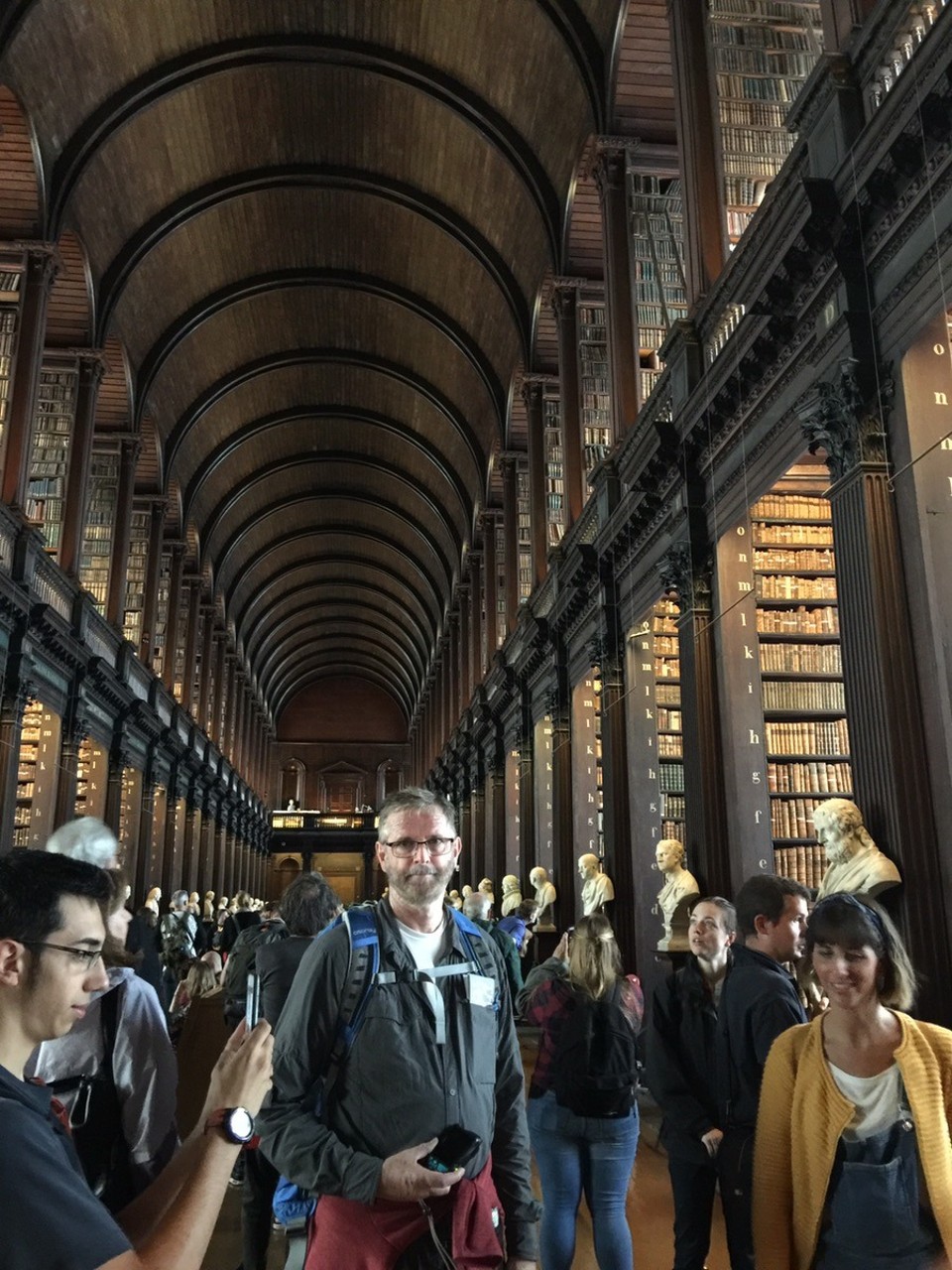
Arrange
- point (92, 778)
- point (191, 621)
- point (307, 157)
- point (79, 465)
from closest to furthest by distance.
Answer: point (79, 465)
point (307, 157)
point (92, 778)
point (191, 621)

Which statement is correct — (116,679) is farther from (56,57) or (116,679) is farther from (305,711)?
(305,711)

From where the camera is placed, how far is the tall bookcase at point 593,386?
11.9m

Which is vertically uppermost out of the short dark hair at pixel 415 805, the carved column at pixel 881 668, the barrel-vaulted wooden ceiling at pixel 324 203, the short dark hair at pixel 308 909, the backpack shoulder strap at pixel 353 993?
the barrel-vaulted wooden ceiling at pixel 324 203

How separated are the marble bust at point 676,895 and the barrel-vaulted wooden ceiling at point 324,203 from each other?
7356mm

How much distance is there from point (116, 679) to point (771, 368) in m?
11.9

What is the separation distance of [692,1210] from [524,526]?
13980 millimetres

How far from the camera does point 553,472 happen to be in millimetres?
14406

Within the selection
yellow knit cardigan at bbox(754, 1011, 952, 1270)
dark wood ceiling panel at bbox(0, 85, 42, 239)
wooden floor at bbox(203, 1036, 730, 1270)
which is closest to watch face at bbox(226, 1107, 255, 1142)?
yellow knit cardigan at bbox(754, 1011, 952, 1270)

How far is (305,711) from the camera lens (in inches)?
1732

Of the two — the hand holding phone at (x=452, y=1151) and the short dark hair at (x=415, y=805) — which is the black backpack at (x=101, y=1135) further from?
the short dark hair at (x=415, y=805)

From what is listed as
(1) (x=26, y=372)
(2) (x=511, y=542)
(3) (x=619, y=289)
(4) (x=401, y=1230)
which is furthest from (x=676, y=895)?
(2) (x=511, y=542)

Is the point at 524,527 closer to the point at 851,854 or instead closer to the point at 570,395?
the point at 570,395

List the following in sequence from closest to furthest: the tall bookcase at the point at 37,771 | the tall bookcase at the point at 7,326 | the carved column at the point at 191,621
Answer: the tall bookcase at the point at 7,326, the tall bookcase at the point at 37,771, the carved column at the point at 191,621

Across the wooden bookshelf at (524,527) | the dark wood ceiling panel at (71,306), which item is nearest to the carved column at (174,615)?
the dark wood ceiling panel at (71,306)
